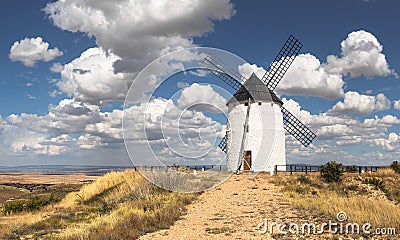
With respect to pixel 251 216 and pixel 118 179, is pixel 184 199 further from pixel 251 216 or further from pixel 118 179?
pixel 118 179

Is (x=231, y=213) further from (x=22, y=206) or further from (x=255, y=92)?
(x=255, y=92)

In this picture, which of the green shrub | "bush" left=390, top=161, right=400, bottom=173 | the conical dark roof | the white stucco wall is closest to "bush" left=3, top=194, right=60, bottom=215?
the white stucco wall

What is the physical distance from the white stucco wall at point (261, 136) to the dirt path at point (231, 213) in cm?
656

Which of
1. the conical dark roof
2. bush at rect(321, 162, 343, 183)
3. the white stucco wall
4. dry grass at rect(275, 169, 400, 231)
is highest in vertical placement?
the conical dark roof

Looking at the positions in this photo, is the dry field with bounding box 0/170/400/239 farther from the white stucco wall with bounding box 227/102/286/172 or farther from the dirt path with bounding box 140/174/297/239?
the white stucco wall with bounding box 227/102/286/172

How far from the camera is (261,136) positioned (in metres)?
30.1

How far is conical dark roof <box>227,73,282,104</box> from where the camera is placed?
30.5 metres

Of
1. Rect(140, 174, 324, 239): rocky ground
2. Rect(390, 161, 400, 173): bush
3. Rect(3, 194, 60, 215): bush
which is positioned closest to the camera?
Rect(140, 174, 324, 239): rocky ground

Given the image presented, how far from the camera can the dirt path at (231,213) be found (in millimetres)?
10938

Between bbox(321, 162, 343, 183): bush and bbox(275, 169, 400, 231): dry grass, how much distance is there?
51 centimetres

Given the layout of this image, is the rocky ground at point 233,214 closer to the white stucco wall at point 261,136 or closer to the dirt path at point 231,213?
the dirt path at point 231,213

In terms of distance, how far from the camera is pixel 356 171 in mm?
31969

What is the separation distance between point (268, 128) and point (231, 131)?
129 inches

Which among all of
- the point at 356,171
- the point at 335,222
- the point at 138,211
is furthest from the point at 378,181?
the point at 138,211
